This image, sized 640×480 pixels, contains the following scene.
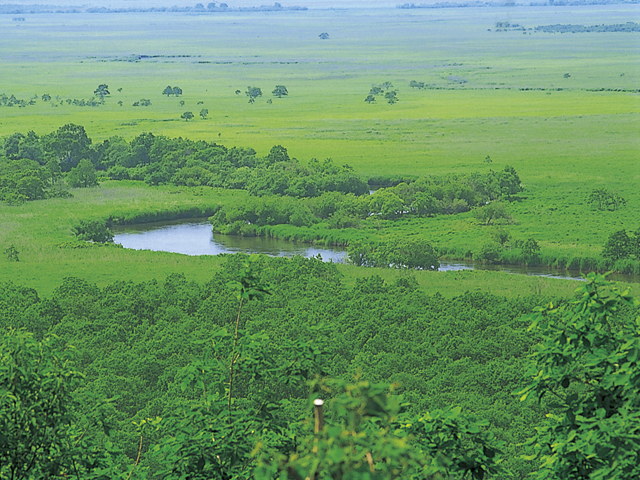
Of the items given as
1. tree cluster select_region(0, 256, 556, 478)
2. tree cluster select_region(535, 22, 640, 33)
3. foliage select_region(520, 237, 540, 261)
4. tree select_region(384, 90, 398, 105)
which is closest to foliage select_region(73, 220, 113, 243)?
tree cluster select_region(0, 256, 556, 478)

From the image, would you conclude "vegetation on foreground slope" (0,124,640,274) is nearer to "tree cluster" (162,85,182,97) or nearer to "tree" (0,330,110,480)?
"tree" (0,330,110,480)

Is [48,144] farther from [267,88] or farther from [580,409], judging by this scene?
[580,409]

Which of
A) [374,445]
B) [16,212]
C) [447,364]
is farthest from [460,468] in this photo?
[16,212]

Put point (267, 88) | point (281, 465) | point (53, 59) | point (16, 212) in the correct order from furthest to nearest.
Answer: point (53, 59), point (267, 88), point (16, 212), point (281, 465)

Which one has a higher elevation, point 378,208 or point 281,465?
point 281,465

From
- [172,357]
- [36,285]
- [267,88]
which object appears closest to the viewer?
[172,357]

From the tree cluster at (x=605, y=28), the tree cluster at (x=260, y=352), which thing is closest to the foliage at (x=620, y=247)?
the tree cluster at (x=260, y=352)
